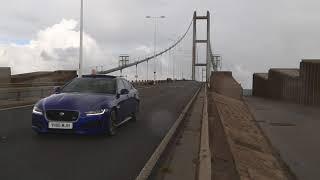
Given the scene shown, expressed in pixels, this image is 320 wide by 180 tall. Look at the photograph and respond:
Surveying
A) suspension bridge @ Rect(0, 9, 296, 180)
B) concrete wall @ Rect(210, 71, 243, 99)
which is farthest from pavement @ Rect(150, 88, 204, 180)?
concrete wall @ Rect(210, 71, 243, 99)

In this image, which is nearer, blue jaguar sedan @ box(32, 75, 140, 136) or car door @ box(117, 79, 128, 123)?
blue jaguar sedan @ box(32, 75, 140, 136)

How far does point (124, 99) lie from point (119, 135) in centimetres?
126

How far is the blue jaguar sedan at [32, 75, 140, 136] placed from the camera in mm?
11312

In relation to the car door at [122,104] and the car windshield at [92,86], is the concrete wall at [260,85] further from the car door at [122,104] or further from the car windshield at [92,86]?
the car windshield at [92,86]

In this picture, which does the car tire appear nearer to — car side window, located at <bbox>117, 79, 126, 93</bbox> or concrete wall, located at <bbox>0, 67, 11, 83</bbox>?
car side window, located at <bbox>117, 79, 126, 93</bbox>

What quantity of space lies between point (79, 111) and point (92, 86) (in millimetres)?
1833

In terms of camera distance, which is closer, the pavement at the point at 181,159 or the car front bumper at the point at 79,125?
the pavement at the point at 181,159

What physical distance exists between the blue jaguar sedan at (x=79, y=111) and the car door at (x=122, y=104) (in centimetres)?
6

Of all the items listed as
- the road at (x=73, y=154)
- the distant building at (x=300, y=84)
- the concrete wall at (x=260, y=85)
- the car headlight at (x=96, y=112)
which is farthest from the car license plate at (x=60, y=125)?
the concrete wall at (x=260, y=85)

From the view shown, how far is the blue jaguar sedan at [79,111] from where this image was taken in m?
11.3

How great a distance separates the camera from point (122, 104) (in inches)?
531

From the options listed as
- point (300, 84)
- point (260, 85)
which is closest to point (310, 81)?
point (300, 84)

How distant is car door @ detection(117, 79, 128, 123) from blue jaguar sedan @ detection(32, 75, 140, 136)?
0.06 metres

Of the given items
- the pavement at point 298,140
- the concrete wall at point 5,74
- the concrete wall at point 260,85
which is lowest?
the pavement at point 298,140
